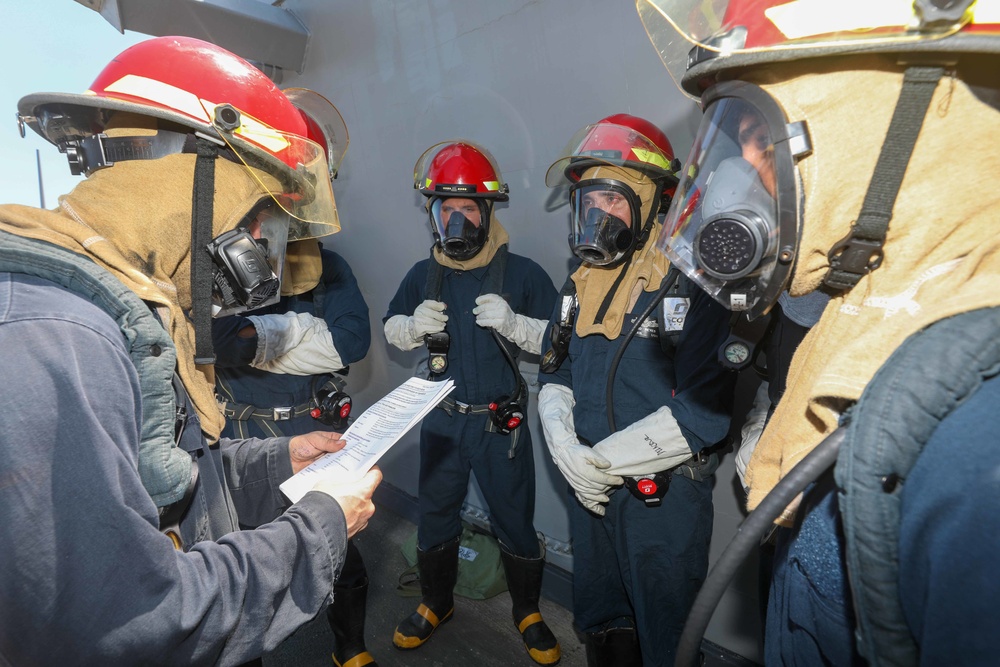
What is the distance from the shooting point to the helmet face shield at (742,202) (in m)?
0.81

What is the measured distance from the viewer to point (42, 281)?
32.7 inches

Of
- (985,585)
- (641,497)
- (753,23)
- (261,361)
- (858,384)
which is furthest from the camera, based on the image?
(261,361)

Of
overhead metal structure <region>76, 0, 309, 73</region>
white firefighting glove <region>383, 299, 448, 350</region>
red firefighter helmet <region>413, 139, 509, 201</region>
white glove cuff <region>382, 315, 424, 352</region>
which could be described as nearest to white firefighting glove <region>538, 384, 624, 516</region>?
white firefighting glove <region>383, 299, 448, 350</region>

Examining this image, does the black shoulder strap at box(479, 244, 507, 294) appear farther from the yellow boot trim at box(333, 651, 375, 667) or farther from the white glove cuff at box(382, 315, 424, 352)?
the yellow boot trim at box(333, 651, 375, 667)

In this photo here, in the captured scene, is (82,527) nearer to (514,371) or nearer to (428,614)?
(514,371)

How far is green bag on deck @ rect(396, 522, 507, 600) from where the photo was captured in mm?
3039

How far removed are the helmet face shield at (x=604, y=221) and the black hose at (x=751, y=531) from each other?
1.46 meters

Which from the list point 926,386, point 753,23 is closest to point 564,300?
point 753,23

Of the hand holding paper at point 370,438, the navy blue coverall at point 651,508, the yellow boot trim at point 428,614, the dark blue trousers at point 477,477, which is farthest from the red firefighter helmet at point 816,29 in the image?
the yellow boot trim at point 428,614

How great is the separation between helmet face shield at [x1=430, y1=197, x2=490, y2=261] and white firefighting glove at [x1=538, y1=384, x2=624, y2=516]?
2.96 feet

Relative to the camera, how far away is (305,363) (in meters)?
2.80

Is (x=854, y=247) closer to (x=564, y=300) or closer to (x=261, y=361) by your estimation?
(x=564, y=300)

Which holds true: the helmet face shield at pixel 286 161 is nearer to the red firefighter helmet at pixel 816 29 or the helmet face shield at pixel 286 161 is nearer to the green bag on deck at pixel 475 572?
the red firefighter helmet at pixel 816 29

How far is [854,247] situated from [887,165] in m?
0.11
